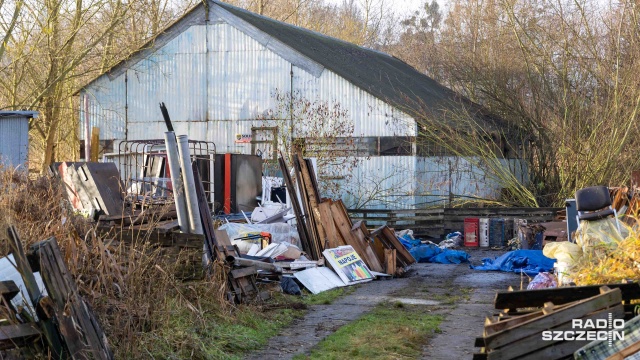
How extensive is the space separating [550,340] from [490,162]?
51.2ft

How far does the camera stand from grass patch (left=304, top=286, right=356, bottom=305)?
1161 centimetres

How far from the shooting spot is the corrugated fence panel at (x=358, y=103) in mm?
22484

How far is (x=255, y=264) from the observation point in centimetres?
1173

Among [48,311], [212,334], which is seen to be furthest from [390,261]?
[48,311]

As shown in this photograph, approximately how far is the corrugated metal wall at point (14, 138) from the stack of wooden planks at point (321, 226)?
5998 mm

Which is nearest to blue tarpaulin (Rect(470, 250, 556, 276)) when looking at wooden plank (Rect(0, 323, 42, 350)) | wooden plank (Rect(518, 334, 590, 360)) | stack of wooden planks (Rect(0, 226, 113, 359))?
wooden plank (Rect(518, 334, 590, 360))

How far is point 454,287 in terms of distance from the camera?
13375 millimetres

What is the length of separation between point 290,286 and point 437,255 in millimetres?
6175

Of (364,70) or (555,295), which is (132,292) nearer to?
(555,295)

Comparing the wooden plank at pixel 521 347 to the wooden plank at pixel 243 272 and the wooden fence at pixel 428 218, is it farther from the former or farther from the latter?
the wooden fence at pixel 428 218

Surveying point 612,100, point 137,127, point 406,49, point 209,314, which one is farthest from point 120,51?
point 406,49

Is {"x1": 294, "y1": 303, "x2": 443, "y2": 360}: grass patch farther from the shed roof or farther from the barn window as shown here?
the barn window

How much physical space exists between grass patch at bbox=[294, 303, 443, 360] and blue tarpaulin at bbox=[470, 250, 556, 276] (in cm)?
461

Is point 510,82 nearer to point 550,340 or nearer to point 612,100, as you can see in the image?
point 612,100
